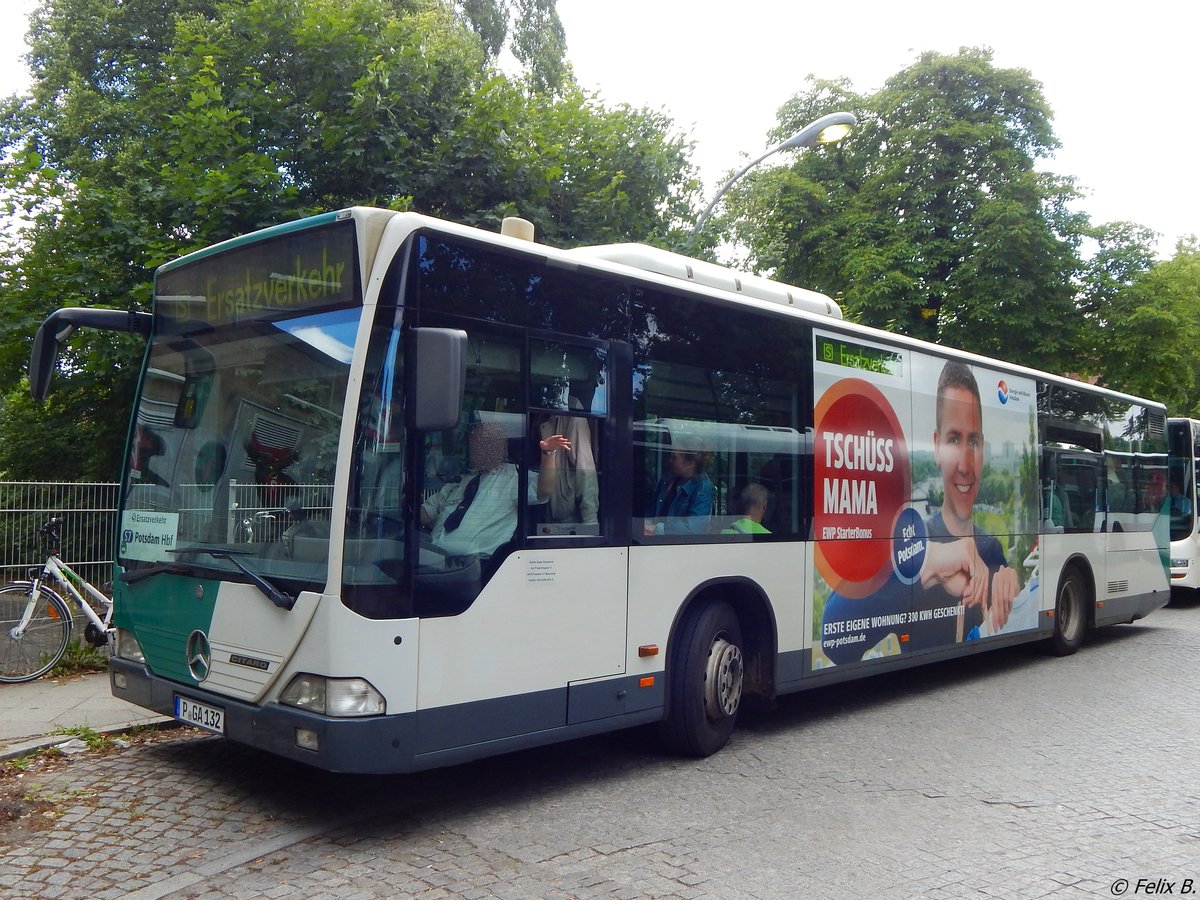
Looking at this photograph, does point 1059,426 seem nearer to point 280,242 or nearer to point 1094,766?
point 1094,766

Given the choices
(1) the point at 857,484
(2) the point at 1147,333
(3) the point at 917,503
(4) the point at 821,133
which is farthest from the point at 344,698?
(2) the point at 1147,333

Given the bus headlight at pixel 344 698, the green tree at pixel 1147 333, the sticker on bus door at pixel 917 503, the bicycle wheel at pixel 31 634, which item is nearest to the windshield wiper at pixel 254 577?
the bus headlight at pixel 344 698

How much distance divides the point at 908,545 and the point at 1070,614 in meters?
4.40

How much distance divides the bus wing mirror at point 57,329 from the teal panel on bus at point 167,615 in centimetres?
128

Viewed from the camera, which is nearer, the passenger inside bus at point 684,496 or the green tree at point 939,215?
the passenger inside bus at point 684,496

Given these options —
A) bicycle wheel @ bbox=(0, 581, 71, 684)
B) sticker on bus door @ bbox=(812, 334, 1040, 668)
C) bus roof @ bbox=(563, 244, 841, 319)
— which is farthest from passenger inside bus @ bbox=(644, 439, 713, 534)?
bicycle wheel @ bbox=(0, 581, 71, 684)

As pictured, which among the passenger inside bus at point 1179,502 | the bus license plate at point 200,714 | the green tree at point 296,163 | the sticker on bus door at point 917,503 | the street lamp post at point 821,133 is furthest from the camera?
the passenger inside bus at point 1179,502

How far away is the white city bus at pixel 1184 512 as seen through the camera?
17.7 metres

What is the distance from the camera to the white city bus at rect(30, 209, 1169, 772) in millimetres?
4934

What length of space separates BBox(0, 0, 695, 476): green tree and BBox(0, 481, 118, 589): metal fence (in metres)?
1.40

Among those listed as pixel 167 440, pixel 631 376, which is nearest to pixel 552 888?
pixel 631 376

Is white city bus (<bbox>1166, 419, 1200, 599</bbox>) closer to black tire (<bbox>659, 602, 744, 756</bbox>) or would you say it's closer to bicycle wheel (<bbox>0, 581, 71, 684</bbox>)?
black tire (<bbox>659, 602, 744, 756</bbox>)

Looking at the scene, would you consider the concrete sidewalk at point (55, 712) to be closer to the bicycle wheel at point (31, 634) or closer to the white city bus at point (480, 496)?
the bicycle wheel at point (31, 634)

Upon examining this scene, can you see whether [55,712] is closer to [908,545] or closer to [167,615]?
[167,615]
